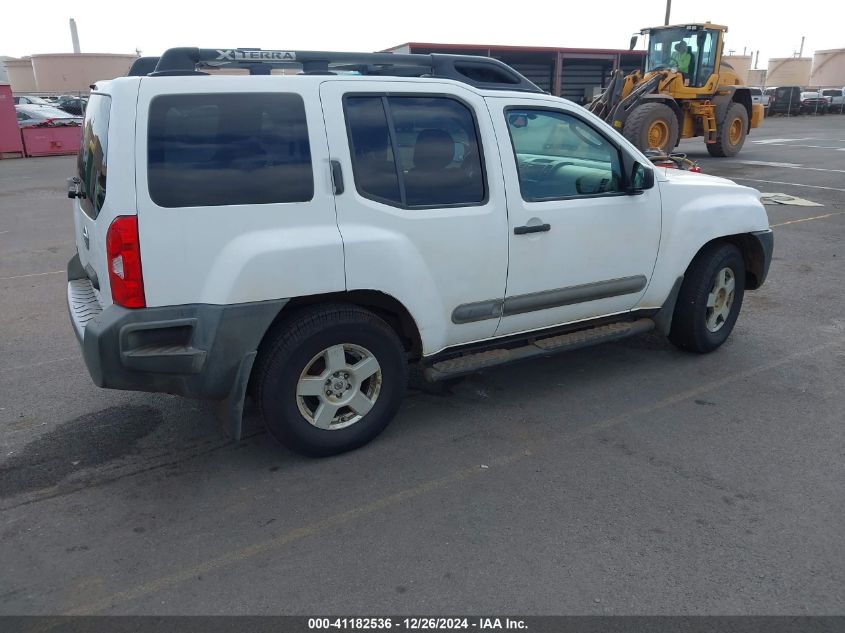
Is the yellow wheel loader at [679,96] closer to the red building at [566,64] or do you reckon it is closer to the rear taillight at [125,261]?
the red building at [566,64]

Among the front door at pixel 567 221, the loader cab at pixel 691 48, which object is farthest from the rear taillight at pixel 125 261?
the loader cab at pixel 691 48

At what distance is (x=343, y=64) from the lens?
4141mm

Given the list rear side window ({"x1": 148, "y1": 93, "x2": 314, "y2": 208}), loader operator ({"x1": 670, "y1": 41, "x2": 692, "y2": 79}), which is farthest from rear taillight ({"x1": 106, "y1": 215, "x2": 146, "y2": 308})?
loader operator ({"x1": 670, "y1": 41, "x2": 692, "y2": 79})

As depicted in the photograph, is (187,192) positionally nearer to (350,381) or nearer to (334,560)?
(350,381)

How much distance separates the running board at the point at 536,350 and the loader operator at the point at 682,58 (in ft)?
51.9

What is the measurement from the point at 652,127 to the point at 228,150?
1590 cm

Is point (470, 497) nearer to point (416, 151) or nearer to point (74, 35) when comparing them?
point (416, 151)

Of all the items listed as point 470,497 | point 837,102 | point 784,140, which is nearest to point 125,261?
point 470,497

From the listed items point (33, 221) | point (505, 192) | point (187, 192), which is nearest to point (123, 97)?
point (187, 192)

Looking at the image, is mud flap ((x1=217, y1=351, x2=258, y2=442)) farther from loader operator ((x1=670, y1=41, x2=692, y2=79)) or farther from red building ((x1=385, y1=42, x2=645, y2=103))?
red building ((x1=385, y1=42, x2=645, y2=103))

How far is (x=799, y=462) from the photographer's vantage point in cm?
383

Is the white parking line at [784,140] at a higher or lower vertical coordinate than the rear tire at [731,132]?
lower

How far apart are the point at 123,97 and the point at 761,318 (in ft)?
17.5

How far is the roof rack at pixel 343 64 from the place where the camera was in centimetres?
358
